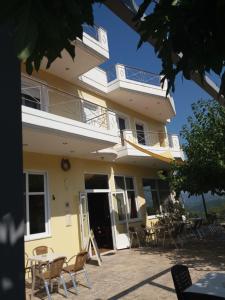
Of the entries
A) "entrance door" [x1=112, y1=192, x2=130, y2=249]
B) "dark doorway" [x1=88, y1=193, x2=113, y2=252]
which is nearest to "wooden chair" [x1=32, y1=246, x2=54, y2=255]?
"dark doorway" [x1=88, y1=193, x2=113, y2=252]

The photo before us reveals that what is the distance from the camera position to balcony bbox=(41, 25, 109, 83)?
414 inches

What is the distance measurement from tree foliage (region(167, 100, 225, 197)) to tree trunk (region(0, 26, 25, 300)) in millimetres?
9161

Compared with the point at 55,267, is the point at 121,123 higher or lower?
higher

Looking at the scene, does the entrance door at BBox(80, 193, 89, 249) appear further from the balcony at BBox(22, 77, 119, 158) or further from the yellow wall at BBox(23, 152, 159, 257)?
the balcony at BBox(22, 77, 119, 158)

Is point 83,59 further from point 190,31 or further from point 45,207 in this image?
point 190,31

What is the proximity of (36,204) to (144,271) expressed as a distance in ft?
13.6

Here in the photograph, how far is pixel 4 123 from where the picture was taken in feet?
4.87

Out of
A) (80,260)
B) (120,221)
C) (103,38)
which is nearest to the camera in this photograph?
(80,260)

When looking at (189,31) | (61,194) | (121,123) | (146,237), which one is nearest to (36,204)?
(61,194)

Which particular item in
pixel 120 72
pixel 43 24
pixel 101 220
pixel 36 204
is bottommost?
pixel 101 220

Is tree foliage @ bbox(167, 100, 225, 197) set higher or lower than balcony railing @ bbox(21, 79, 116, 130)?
Answer: lower

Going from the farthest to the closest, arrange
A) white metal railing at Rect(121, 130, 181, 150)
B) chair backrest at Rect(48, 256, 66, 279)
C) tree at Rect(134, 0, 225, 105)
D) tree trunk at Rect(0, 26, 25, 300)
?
white metal railing at Rect(121, 130, 181, 150), chair backrest at Rect(48, 256, 66, 279), tree at Rect(134, 0, 225, 105), tree trunk at Rect(0, 26, 25, 300)

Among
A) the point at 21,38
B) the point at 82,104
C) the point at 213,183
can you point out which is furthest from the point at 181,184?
the point at 21,38

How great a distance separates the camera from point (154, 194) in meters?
16.3
